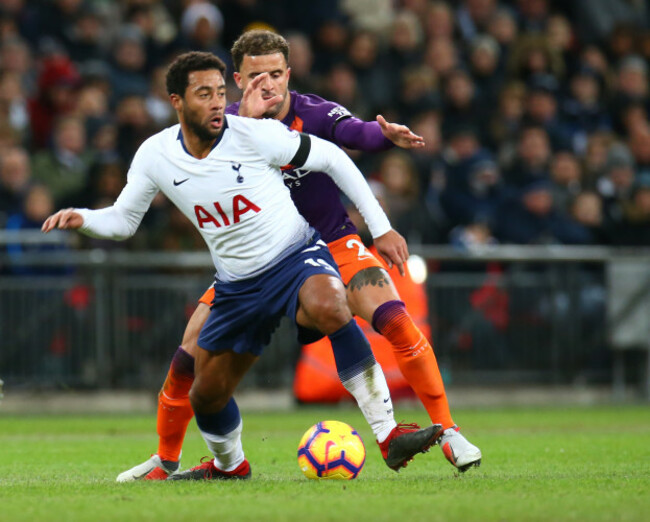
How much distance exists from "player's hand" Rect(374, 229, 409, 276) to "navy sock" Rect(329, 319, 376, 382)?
0.39 meters

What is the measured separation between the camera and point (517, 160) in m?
14.7

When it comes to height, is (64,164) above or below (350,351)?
above

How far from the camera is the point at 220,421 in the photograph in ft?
21.0

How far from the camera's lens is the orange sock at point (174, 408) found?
6.69 m

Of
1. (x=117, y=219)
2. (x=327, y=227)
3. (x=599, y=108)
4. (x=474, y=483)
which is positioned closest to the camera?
(x=474, y=483)

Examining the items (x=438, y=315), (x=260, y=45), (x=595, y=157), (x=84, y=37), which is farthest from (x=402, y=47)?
(x=260, y=45)

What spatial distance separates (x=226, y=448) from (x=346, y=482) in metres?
0.82

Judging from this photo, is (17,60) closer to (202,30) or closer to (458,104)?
(202,30)

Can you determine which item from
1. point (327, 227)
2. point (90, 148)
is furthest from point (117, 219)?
point (90, 148)

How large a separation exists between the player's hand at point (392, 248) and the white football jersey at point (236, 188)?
1.50 ft

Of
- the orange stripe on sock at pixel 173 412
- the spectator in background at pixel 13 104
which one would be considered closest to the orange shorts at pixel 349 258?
the orange stripe on sock at pixel 173 412

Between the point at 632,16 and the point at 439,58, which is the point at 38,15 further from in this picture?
the point at 632,16

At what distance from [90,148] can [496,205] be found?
4709 millimetres

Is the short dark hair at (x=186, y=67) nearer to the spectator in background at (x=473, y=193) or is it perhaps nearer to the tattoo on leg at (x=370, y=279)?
the tattoo on leg at (x=370, y=279)
